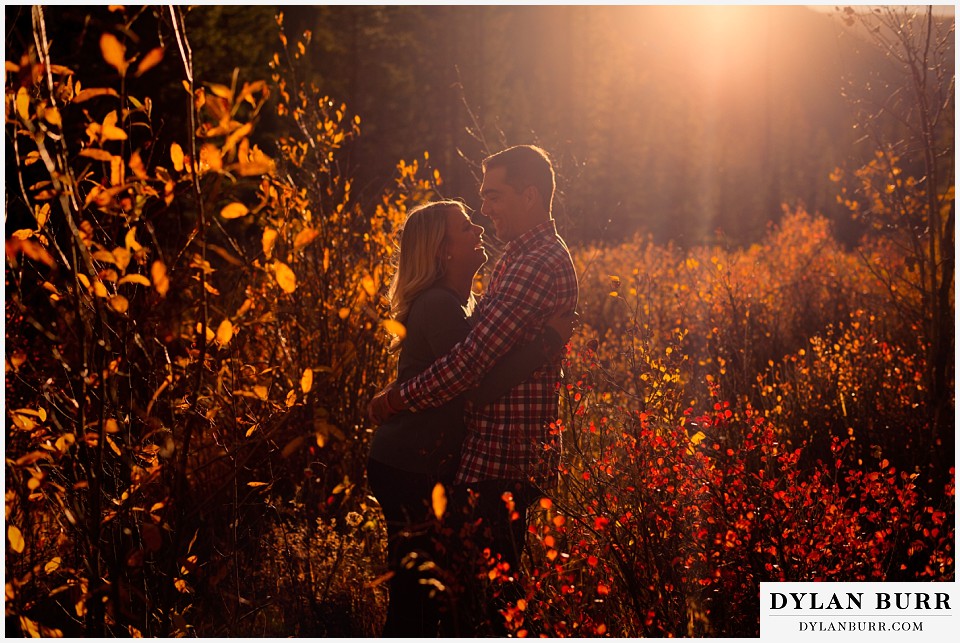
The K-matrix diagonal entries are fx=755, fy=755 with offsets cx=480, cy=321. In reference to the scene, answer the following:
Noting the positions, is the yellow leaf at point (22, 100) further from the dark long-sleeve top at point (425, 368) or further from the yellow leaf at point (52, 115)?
the dark long-sleeve top at point (425, 368)

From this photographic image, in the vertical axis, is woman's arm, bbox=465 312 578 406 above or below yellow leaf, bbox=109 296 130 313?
below

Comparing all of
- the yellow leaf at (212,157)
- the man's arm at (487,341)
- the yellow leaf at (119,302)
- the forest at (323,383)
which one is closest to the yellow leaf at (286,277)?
the forest at (323,383)

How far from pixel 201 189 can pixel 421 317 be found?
86 centimetres

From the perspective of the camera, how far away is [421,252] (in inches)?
97.4

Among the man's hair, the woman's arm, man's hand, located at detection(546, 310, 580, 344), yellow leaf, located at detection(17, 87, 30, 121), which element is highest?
the man's hair

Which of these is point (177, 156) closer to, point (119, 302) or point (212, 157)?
point (212, 157)

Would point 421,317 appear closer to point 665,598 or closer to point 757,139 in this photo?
point 665,598

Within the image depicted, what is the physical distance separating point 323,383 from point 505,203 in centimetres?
228

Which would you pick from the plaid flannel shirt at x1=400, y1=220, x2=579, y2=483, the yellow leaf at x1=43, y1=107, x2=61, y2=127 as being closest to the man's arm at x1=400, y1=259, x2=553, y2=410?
the plaid flannel shirt at x1=400, y1=220, x2=579, y2=483

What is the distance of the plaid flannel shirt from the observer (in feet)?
7.43

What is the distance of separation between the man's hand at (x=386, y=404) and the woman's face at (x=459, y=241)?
0.44 meters

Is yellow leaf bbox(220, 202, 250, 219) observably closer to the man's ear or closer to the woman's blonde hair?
the woman's blonde hair

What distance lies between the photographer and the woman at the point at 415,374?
238 centimetres

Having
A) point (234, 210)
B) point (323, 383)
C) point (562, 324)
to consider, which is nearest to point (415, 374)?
point (562, 324)
